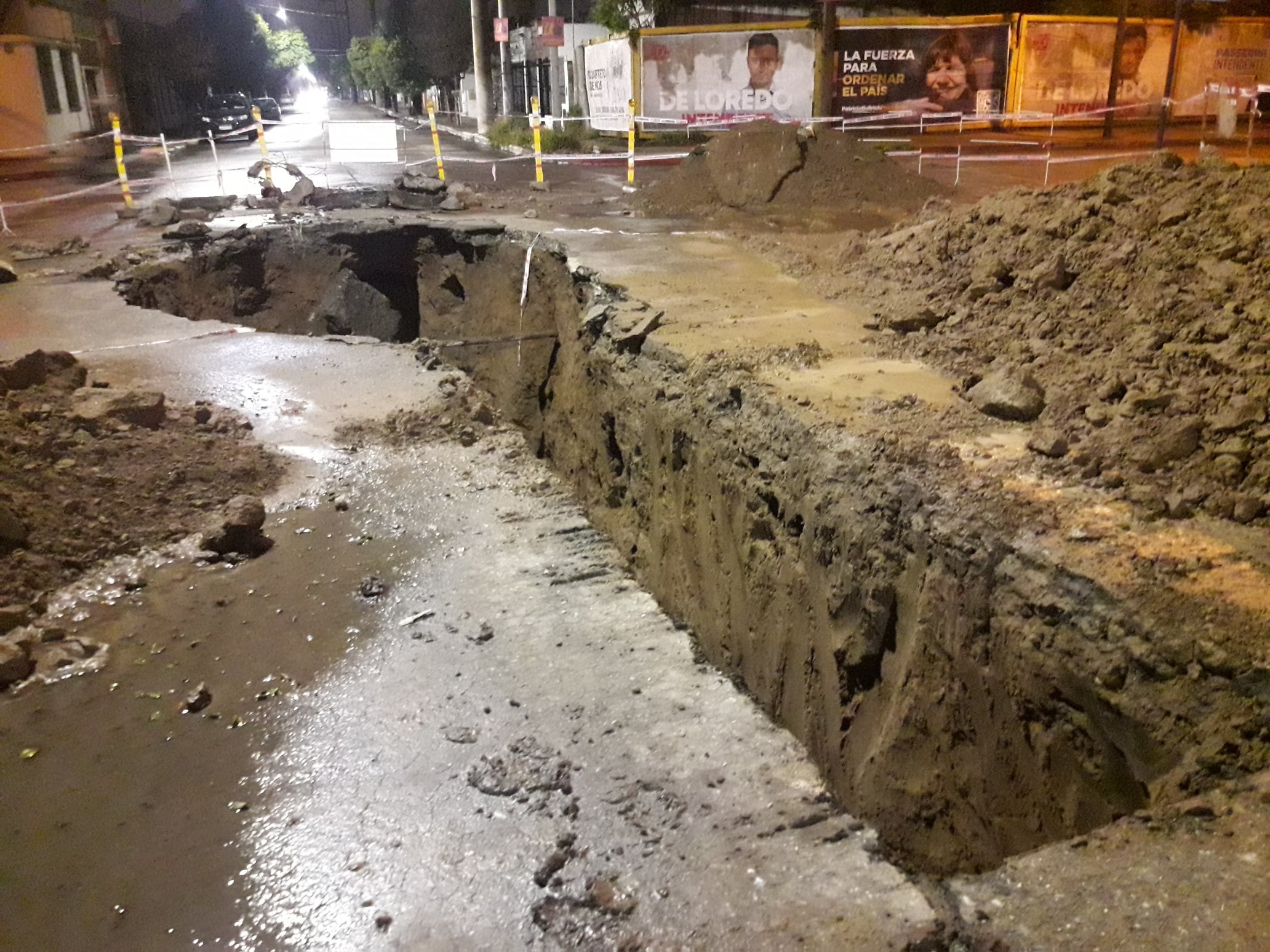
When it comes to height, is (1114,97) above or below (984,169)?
above

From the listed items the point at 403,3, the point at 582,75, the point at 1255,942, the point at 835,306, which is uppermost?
the point at 403,3

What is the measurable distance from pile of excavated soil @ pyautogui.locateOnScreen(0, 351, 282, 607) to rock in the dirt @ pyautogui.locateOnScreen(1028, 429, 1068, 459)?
18.0 ft

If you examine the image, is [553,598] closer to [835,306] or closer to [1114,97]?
[835,306]

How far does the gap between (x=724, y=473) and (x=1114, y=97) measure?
19762mm

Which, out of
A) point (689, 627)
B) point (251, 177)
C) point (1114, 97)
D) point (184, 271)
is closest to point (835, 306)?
point (689, 627)

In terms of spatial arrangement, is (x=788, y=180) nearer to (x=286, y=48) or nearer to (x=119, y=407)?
(x=119, y=407)

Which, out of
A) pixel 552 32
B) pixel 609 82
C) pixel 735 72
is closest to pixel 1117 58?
pixel 735 72

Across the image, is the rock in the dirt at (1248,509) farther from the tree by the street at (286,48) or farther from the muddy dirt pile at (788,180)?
the tree by the street at (286,48)

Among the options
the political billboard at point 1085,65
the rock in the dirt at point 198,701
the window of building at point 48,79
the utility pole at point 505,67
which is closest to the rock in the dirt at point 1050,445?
the rock in the dirt at point 198,701

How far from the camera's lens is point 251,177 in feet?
49.4

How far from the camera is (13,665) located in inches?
182

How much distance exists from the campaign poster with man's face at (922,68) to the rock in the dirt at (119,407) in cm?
1659

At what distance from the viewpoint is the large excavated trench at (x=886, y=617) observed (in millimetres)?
2811

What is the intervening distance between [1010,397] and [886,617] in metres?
1.30
